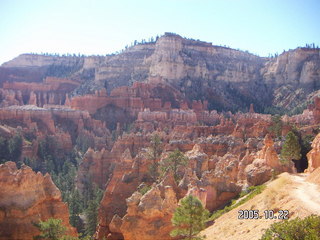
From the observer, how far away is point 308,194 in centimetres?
2144

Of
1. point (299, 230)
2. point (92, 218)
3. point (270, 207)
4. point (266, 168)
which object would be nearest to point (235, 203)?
point (266, 168)

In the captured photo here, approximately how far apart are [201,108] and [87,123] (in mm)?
29498

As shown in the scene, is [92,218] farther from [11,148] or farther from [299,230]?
[11,148]

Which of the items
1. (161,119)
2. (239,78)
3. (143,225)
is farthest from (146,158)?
(239,78)

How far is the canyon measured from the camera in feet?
86.8

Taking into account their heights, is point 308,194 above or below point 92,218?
above

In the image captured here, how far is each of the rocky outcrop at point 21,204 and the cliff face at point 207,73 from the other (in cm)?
8889

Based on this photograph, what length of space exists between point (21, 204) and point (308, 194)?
16.0 meters

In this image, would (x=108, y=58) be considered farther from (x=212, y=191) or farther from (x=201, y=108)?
(x=212, y=191)

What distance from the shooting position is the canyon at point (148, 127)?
2647 cm

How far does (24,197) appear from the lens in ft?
80.4

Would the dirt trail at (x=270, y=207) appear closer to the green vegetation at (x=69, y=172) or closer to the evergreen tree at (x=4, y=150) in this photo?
the green vegetation at (x=69, y=172)

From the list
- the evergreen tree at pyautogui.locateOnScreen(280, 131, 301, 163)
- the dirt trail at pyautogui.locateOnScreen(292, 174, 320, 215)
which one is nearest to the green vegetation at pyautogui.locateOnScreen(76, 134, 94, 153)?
the evergreen tree at pyautogui.locateOnScreen(280, 131, 301, 163)

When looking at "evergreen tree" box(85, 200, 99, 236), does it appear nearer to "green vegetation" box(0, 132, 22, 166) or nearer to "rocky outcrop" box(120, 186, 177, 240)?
"rocky outcrop" box(120, 186, 177, 240)
